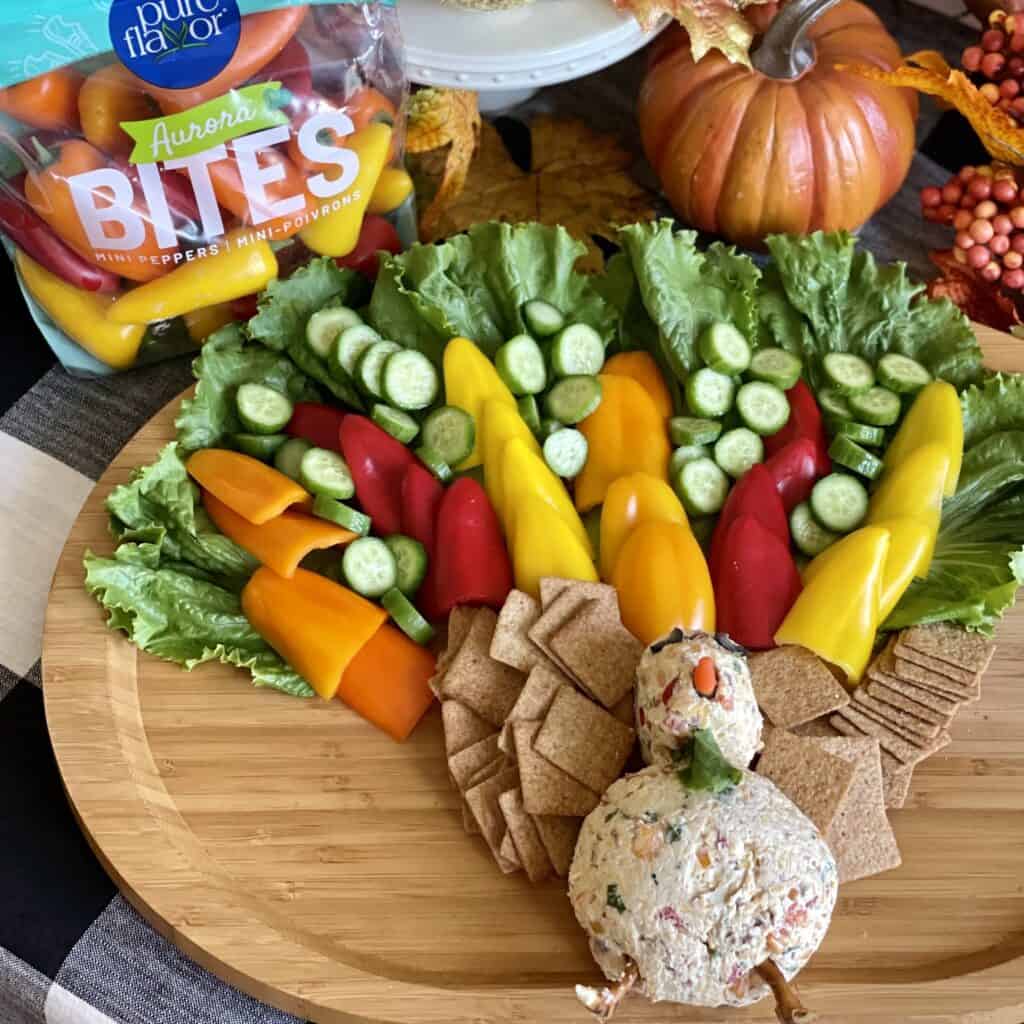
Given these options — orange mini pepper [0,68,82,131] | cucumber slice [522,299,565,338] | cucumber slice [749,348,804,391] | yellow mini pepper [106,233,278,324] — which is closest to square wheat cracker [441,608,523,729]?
cucumber slice [522,299,565,338]

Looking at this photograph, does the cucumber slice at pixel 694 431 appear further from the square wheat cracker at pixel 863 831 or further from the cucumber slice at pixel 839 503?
the square wheat cracker at pixel 863 831

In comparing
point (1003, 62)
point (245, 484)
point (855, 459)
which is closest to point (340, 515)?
point (245, 484)

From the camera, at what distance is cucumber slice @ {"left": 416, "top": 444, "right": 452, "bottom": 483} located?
7.47 feet

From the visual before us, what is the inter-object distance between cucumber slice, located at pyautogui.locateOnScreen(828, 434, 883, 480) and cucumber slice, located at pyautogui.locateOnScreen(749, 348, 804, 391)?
7.1 inches

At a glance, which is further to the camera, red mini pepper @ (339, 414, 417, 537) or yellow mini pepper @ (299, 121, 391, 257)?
yellow mini pepper @ (299, 121, 391, 257)

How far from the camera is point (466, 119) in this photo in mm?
2805

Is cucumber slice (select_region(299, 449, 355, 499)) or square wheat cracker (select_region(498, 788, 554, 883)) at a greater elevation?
cucumber slice (select_region(299, 449, 355, 499))

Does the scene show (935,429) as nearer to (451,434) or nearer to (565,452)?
(565,452)

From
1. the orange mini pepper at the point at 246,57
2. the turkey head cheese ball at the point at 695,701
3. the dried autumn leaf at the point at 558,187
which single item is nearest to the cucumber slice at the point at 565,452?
the turkey head cheese ball at the point at 695,701

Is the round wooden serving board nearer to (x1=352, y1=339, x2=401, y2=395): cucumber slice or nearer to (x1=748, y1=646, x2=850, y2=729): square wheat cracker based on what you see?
(x1=748, y1=646, x2=850, y2=729): square wheat cracker

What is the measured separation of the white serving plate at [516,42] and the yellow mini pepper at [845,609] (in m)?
1.17

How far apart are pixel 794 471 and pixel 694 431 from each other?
0.20 m

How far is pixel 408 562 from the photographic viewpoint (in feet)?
7.20

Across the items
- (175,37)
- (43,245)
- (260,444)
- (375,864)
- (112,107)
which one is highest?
(175,37)
